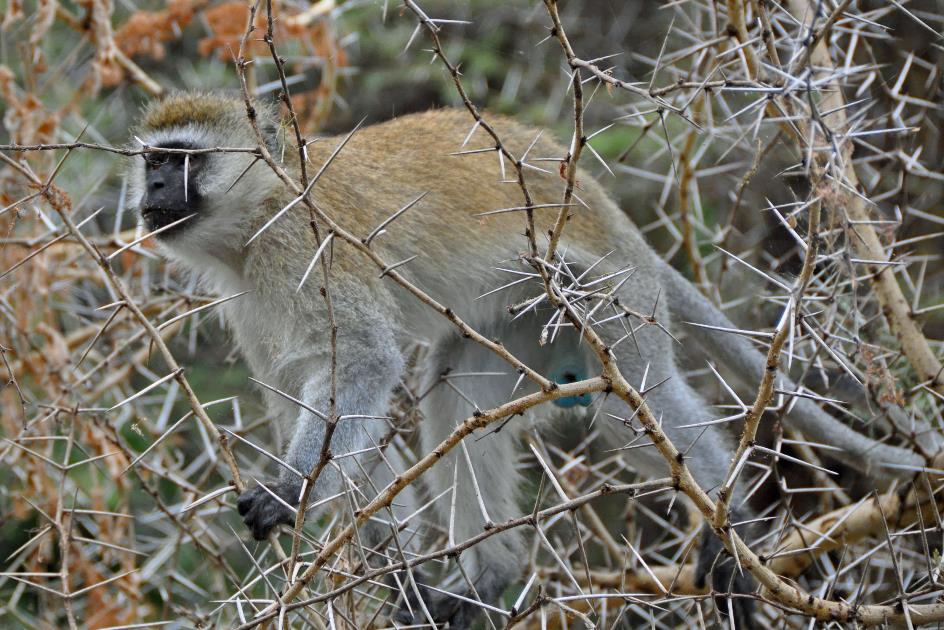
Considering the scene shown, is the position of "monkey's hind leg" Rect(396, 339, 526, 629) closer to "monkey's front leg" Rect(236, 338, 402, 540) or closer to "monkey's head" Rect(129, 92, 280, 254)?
"monkey's front leg" Rect(236, 338, 402, 540)

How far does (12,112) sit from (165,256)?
893 millimetres

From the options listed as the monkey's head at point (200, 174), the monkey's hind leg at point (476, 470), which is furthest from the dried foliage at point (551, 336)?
the monkey's head at point (200, 174)

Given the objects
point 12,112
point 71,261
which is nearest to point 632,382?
point 71,261

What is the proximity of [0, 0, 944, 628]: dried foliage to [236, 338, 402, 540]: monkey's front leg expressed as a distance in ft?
0.54

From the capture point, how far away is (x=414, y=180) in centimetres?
442

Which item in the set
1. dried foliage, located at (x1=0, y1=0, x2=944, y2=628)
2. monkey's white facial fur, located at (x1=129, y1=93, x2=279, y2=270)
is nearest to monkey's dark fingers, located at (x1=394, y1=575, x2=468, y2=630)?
dried foliage, located at (x1=0, y1=0, x2=944, y2=628)

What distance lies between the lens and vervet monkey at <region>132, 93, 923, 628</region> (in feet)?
12.8

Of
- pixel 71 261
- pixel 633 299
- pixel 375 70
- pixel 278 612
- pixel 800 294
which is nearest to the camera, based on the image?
pixel 800 294

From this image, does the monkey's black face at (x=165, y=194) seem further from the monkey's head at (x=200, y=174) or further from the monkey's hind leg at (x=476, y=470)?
the monkey's hind leg at (x=476, y=470)

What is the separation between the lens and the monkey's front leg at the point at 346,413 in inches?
140

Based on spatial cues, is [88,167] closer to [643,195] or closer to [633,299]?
[643,195]

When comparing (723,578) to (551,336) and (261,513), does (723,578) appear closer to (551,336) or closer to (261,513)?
(551,336)

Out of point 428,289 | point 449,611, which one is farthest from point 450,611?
point 428,289

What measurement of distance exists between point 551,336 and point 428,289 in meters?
1.00
